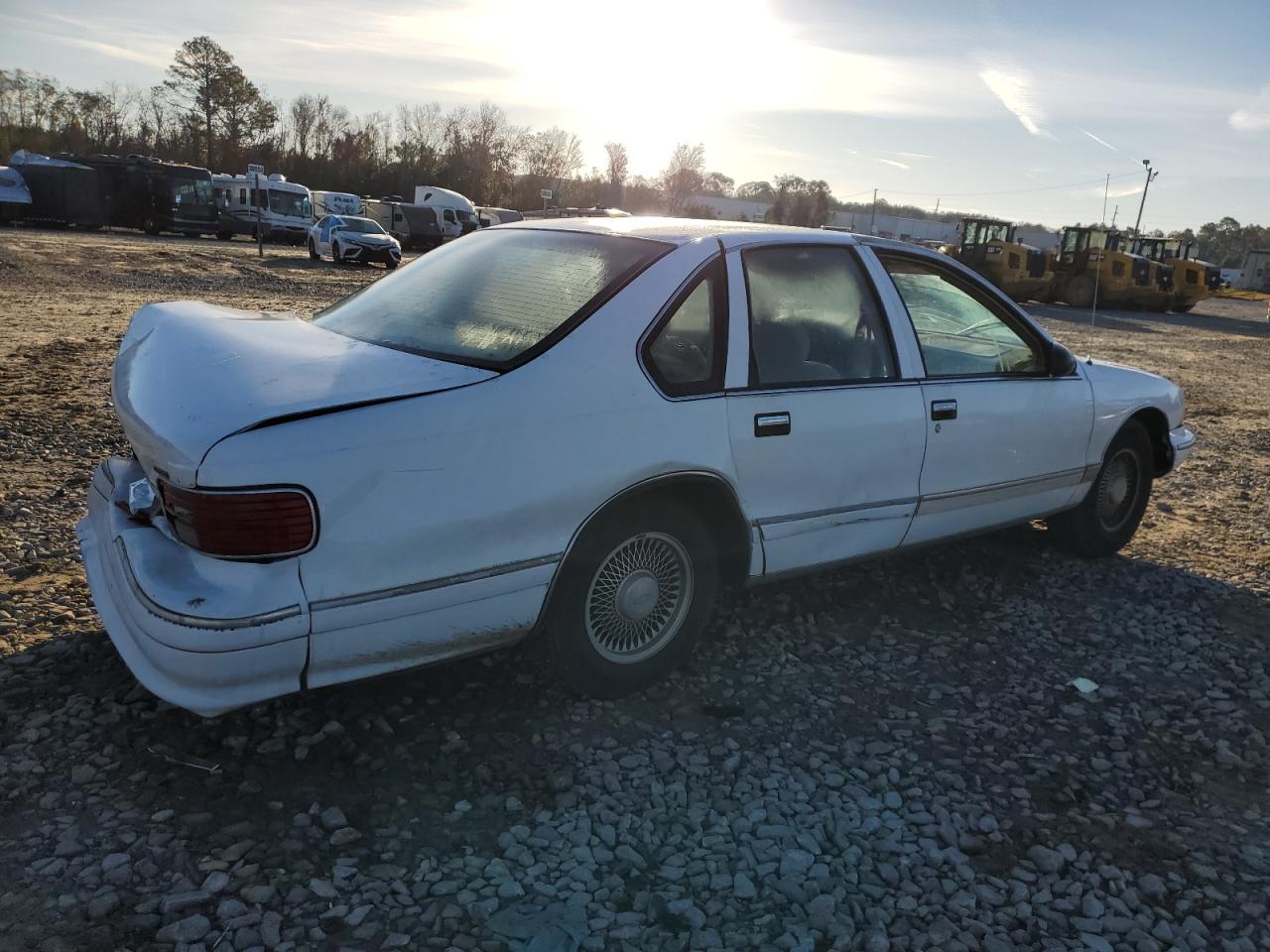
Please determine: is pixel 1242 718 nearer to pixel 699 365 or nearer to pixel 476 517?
pixel 699 365

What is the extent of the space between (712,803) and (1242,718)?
2.18 meters

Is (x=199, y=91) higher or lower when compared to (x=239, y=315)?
higher

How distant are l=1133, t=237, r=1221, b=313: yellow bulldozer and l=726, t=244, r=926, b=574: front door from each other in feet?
112

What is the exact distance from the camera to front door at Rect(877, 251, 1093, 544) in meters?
4.02

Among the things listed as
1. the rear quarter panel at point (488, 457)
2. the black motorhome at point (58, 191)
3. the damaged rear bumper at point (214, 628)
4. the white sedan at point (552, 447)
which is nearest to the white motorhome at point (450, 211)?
the black motorhome at point (58, 191)

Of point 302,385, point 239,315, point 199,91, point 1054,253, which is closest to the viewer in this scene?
point 302,385

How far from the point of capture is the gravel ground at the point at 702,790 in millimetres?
2387

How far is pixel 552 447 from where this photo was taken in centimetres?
282

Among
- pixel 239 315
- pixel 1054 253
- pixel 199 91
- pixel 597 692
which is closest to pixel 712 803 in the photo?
pixel 597 692

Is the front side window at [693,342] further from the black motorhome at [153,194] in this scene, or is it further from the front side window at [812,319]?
the black motorhome at [153,194]

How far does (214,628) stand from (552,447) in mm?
1023

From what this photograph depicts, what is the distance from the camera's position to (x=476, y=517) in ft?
8.83

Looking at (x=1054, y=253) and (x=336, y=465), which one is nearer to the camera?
(x=336, y=465)

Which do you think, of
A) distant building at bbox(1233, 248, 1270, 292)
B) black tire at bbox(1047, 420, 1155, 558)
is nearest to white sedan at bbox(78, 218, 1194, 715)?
black tire at bbox(1047, 420, 1155, 558)
